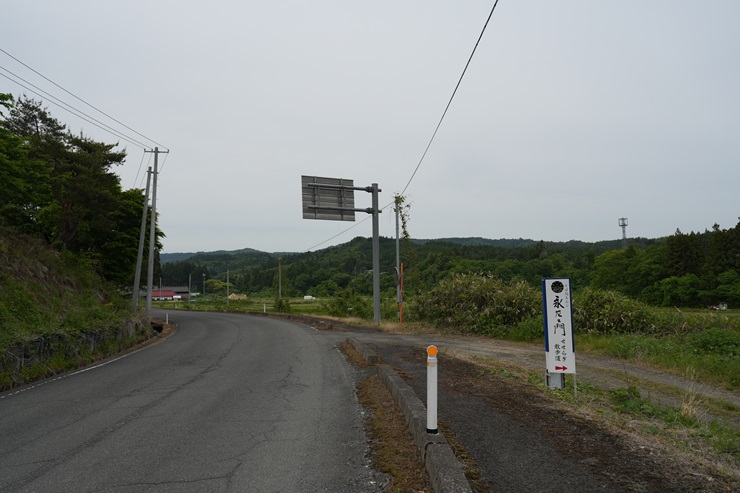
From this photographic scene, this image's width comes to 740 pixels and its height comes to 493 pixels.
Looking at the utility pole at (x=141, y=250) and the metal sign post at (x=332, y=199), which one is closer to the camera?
the metal sign post at (x=332, y=199)

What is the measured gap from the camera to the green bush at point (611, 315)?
49.6 ft

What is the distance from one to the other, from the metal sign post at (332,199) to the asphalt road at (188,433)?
1134cm

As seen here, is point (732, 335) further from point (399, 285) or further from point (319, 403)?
point (399, 285)

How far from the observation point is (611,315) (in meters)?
15.4

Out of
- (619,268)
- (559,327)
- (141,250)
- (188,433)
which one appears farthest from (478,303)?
(619,268)

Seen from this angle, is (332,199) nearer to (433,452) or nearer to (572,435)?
(572,435)

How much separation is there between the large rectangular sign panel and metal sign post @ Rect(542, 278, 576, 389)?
15038mm

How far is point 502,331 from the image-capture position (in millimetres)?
16938

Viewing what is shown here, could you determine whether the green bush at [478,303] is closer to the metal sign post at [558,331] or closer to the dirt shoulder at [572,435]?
the dirt shoulder at [572,435]

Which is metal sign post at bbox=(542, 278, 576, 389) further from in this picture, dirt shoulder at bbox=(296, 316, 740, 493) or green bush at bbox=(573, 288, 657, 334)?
green bush at bbox=(573, 288, 657, 334)

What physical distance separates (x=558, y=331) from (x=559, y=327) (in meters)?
0.06

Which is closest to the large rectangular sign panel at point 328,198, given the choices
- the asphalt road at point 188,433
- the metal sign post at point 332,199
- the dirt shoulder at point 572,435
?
the metal sign post at point 332,199

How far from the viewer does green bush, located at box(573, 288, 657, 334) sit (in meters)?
15.1

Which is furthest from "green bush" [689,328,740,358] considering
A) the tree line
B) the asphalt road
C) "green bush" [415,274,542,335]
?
the tree line
